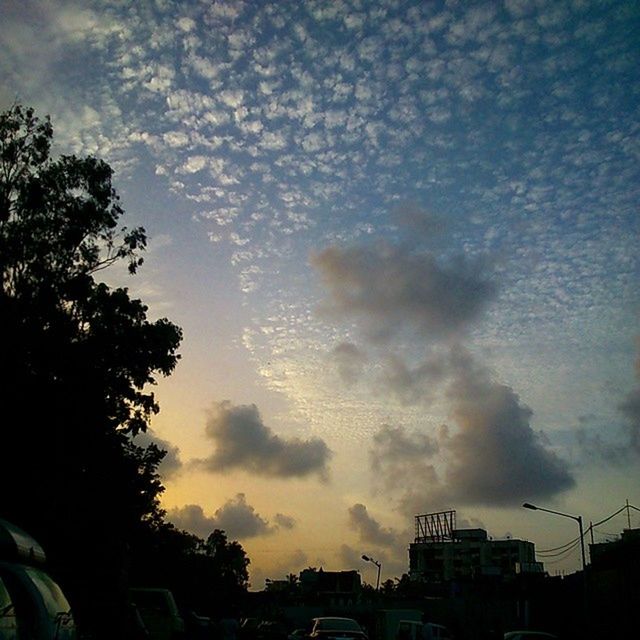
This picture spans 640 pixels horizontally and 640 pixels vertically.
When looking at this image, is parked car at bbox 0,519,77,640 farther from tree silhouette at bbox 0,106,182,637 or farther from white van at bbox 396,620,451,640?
white van at bbox 396,620,451,640

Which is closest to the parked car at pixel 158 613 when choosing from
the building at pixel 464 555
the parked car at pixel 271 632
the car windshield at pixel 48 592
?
the car windshield at pixel 48 592

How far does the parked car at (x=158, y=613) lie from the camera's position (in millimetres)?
21000

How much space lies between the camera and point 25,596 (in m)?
9.45

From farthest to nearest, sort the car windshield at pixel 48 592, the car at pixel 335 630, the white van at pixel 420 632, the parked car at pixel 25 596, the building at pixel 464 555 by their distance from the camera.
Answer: the building at pixel 464 555, the white van at pixel 420 632, the car at pixel 335 630, the car windshield at pixel 48 592, the parked car at pixel 25 596

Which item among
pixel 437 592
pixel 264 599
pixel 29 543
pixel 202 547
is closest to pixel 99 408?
pixel 29 543

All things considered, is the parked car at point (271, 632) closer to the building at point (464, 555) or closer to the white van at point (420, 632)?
the white van at point (420, 632)

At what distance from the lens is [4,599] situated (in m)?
8.69

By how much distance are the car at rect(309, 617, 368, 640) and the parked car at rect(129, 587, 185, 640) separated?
11.7 feet

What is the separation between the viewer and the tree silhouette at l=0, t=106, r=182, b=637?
24.0 m

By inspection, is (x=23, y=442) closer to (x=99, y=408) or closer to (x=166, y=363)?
(x=99, y=408)

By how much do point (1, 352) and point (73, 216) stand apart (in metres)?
5.42

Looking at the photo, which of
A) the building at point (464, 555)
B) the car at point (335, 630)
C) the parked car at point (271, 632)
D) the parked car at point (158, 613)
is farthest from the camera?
the building at point (464, 555)

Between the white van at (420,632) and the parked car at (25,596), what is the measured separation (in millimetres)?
20839

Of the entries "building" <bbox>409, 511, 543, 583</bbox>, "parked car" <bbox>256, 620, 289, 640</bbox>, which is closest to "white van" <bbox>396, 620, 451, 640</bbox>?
"parked car" <bbox>256, 620, 289, 640</bbox>
